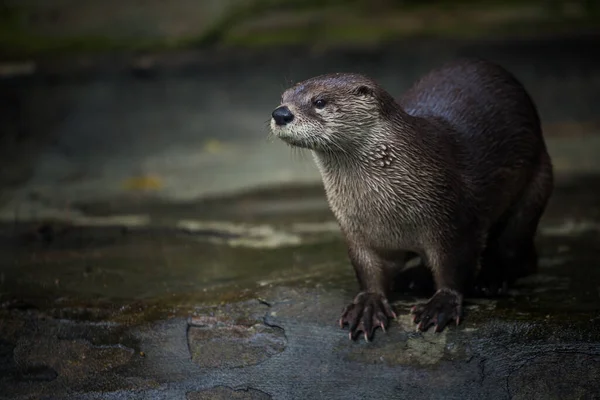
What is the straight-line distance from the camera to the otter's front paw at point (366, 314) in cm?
286

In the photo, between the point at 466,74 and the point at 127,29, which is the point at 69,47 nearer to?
the point at 127,29

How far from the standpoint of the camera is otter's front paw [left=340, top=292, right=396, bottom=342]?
9.37 feet

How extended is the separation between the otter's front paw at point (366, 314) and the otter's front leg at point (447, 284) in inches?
3.6

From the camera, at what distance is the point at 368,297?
2992 millimetres

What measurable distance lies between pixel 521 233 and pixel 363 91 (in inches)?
39.1

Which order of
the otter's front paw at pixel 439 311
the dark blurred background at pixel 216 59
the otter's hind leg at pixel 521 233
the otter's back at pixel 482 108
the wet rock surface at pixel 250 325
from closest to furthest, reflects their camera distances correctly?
the wet rock surface at pixel 250 325, the otter's front paw at pixel 439 311, the otter's back at pixel 482 108, the otter's hind leg at pixel 521 233, the dark blurred background at pixel 216 59

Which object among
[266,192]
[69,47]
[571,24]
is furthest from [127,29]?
[571,24]

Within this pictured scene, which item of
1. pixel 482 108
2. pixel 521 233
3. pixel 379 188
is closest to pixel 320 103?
pixel 379 188

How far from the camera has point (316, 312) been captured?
9.77 ft

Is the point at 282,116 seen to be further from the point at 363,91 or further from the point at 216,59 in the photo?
the point at 216,59

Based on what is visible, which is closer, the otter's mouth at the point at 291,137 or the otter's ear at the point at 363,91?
the otter's mouth at the point at 291,137

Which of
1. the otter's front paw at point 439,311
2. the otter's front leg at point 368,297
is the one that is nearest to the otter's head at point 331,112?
the otter's front leg at point 368,297

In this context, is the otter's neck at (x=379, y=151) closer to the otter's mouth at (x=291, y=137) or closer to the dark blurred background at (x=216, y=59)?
the otter's mouth at (x=291, y=137)

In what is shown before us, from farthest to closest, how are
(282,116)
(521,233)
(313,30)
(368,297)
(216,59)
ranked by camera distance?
(313,30) < (216,59) < (521,233) < (368,297) < (282,116)
